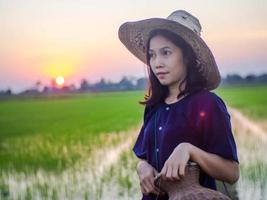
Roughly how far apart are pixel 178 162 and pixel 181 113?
14cm

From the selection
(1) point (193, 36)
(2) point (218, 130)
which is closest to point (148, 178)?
(2) point (218, 130)

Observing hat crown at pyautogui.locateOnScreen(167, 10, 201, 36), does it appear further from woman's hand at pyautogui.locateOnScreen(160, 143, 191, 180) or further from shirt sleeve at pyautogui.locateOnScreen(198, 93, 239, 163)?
woman's hand at pyautogui.locateOnScreen(160, 143, 191, 180)

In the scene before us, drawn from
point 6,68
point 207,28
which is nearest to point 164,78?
point 207,28

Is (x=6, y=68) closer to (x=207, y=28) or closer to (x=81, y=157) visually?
(x=81, y=157)

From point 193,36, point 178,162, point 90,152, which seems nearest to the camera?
point 178,162

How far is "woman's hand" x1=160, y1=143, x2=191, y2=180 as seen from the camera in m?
1.29

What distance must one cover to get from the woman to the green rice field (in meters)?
0.65

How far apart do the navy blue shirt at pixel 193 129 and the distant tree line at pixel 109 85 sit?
728mm

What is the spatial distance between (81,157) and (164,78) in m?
0.84

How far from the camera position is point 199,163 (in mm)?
1312

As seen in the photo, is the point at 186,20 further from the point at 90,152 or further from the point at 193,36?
the point at 90,152

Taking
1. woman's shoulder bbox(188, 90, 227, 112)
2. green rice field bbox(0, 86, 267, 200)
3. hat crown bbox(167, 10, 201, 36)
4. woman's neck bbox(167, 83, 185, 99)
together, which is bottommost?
green rice field bbox(0, 86, 267, 200)

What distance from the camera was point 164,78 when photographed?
4.63ft

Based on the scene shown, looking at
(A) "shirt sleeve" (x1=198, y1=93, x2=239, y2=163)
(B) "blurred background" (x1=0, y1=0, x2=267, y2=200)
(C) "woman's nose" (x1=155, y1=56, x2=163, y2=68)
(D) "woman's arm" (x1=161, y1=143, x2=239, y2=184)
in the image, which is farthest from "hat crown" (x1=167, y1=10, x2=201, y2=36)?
(B) "blurred background" (x1=0, y1=0, x2=267, y2=200)
